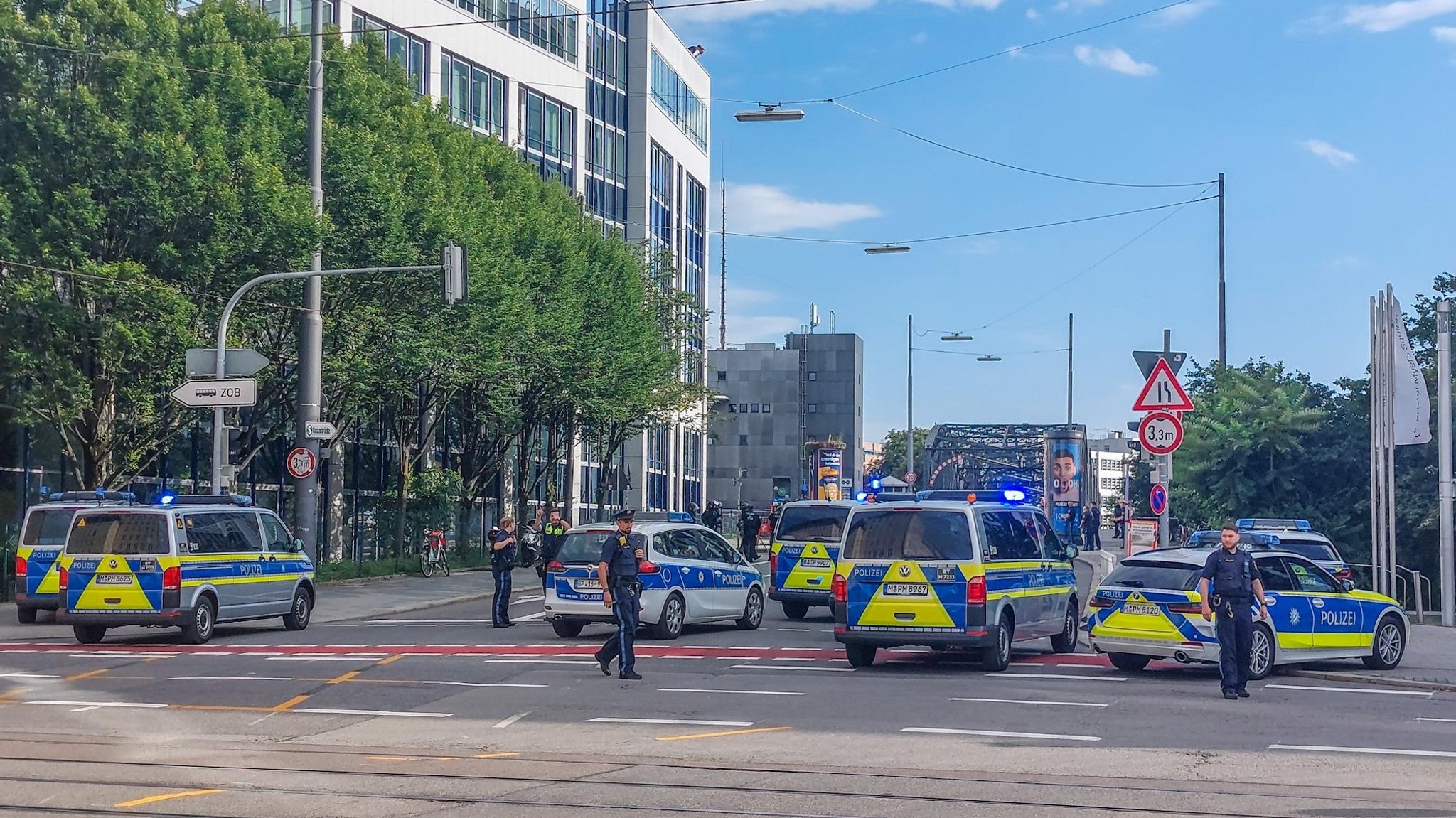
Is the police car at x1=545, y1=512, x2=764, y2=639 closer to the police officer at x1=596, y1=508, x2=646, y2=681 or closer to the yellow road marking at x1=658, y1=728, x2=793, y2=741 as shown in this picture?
the police officer at x1=596, y1=508, x2=646, y2=681

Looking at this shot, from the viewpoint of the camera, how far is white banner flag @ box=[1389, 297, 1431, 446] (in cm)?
2670

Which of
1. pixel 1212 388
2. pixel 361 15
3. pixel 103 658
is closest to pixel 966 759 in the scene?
pixel 103 658

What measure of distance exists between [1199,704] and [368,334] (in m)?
23.3

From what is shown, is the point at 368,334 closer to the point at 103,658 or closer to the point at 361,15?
the point at 103,658

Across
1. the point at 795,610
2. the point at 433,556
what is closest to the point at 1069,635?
the point at 795,610

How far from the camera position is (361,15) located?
49.9 metres

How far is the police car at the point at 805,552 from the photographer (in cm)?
2545

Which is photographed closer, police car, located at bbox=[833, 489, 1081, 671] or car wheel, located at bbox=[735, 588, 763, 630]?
police car, located at bbox=[833, 489, 1081, 671]

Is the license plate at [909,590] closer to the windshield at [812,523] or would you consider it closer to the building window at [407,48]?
the windshield at [812,523]

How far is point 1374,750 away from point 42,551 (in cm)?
1968

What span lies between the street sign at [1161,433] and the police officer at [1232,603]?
449 cm

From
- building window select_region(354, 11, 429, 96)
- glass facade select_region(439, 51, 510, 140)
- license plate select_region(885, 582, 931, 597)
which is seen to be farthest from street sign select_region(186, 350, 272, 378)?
glass facade select_region(439, 51, 510, 140)

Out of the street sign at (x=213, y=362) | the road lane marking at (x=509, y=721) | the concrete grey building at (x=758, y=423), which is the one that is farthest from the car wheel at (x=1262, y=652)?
the concrete grey building at (x=758, y=423)

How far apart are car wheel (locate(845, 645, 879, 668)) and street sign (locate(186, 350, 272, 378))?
13.4 metres
